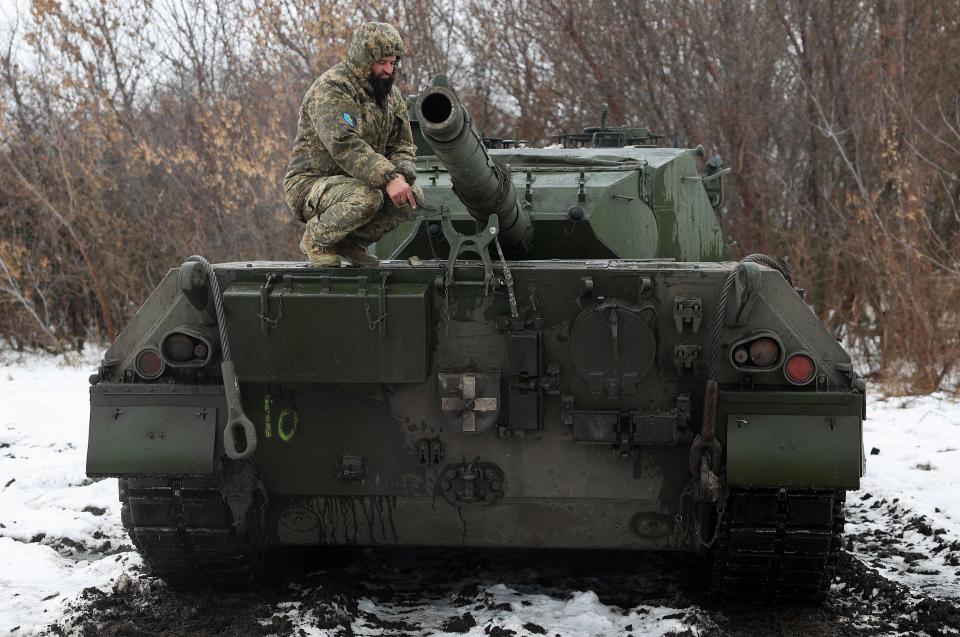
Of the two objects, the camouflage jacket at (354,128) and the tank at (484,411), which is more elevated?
the camouflage jacket at (354,128)

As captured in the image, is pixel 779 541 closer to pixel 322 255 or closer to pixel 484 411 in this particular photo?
pixel 484 411

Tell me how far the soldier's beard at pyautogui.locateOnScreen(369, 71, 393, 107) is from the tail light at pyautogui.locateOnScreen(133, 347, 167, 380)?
4.99 ft

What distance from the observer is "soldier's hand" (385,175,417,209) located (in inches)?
187

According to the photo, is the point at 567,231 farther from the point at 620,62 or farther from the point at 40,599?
the point at 620,62

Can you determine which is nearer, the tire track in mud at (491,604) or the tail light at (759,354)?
the tail light at (759,354)

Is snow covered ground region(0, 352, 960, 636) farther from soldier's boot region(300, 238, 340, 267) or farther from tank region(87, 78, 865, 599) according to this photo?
soldier's boot region(300, 238, 340, 267)

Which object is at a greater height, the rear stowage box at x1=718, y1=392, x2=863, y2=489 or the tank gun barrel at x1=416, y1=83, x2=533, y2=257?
the tank gun barrel at x1=416, y1=83, x2=533, y2=257

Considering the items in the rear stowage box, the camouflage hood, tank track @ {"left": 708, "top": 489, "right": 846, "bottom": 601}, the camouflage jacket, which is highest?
the camouflage hood

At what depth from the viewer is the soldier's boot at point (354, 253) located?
5.19 metres

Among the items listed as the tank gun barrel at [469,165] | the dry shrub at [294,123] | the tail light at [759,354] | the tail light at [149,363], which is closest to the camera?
the tank gun barrel at [469,165]

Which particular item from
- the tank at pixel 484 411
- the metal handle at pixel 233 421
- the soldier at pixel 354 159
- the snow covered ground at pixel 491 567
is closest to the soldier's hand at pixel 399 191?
→ the soldier at pixel 354 159

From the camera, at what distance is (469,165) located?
4.47 meters

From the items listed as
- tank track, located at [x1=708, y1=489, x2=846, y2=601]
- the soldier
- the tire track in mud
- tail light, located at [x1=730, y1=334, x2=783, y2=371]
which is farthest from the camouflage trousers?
tank track, located at [x1=708, y1=489, x2=846, y2=601]

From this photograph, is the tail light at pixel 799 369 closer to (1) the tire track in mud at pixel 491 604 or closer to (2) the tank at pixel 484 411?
(2) the tank at pixel 484 411
